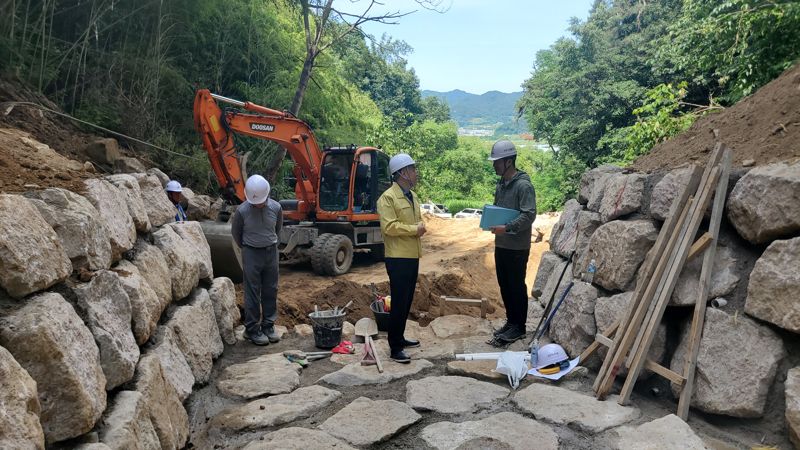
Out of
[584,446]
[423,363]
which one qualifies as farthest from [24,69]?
[584,446]

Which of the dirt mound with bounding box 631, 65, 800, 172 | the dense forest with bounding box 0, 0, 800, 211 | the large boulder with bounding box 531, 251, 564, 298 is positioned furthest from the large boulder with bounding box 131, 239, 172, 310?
the dense forest with bounding box 0, 0, 800, 211

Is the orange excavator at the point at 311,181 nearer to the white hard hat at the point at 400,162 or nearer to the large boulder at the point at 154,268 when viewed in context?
the white hard hat at the point at 400,162

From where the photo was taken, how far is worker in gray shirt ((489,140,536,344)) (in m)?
4.73

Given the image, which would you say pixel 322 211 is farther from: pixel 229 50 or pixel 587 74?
pixel 587 74

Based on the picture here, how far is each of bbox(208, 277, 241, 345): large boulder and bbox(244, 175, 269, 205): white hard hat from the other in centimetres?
82

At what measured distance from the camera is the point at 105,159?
666 cm

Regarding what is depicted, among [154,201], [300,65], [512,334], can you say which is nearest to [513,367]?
[512,334]

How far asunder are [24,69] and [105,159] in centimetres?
179

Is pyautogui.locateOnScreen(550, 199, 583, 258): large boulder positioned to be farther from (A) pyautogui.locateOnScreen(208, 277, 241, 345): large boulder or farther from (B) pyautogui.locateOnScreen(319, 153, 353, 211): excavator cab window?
(B) pyautogui.locateOnScreen(319, 153, 353, 211): excavator cab window

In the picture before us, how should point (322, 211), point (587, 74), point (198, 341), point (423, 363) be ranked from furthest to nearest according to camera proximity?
point (587, 74), point (322, 211), point (423, 363), point (198, 341)

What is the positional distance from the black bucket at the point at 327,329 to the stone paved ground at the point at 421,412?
40 cm

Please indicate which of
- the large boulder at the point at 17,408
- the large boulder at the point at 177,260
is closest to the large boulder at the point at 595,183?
the large boulder at the point at 177,260

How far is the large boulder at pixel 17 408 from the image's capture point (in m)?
1.74

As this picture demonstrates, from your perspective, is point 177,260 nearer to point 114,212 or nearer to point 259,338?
point 114,212
